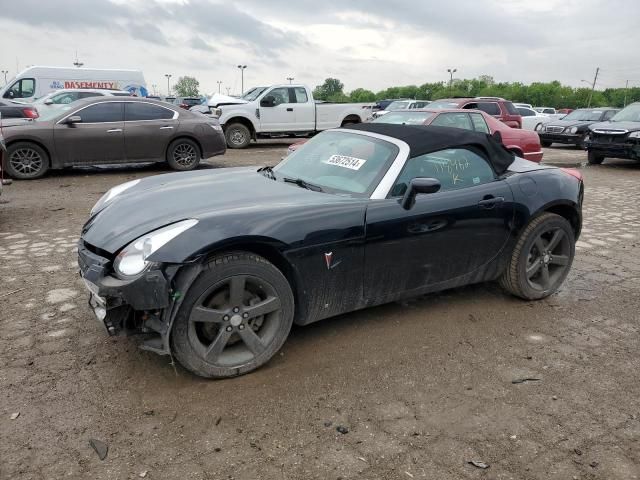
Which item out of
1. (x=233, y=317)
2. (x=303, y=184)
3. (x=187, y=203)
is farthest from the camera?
(x=303, y=184)

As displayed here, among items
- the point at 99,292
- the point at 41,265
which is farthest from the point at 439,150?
the point at 41,265

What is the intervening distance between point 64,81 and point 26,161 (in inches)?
515

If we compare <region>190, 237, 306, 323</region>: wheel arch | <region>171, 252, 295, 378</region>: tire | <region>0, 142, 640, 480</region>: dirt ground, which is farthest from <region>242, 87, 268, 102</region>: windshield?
<region>171, 252, 295, 378</region>: tire

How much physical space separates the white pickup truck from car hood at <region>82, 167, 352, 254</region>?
12814 millimetres

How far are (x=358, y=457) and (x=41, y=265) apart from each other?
380 cm

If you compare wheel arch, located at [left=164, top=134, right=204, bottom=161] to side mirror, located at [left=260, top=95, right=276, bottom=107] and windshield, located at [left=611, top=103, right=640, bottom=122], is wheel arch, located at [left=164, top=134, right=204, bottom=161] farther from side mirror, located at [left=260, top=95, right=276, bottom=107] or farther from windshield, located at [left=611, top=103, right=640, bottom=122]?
windshield, located at [left=611, top=103, right=640, bottom=122]

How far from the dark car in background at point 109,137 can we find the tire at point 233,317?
7834 mm

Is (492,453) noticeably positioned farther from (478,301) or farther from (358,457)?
(478,301)

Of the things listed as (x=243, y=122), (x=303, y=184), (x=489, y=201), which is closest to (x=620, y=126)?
(x=243, y=122)

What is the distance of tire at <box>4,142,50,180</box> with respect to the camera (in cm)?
934

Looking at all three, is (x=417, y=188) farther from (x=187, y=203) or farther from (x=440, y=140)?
(x=187, y=203)

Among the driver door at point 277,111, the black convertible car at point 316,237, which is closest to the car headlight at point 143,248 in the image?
the black convertible car at point 316,237

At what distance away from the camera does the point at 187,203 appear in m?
3.31

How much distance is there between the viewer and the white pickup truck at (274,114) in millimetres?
16422
